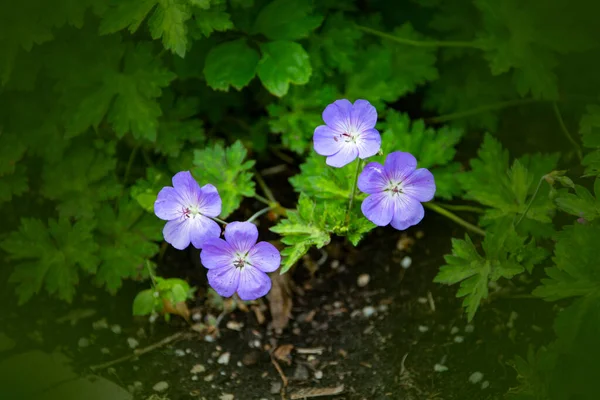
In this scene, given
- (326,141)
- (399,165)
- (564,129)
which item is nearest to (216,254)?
(326,141)

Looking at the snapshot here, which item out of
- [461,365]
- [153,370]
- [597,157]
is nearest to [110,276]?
[153,370]

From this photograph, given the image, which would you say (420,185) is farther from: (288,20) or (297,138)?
(288,20)

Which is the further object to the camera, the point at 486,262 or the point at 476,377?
A: the point at 476,377

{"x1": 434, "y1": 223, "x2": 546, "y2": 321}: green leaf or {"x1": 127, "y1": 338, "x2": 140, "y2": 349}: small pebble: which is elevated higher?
{"x1": 127, "y1": 338, "x2": 140, "y2": 349}: small pebble

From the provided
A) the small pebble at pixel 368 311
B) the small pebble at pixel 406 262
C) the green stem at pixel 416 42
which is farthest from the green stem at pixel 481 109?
the small pebble at pixel 368 311

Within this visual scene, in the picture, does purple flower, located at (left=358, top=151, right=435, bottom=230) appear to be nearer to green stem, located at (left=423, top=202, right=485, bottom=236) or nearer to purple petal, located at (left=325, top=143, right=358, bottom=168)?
purple petal, located at (left=325, top=143, right=358, bottom=168)

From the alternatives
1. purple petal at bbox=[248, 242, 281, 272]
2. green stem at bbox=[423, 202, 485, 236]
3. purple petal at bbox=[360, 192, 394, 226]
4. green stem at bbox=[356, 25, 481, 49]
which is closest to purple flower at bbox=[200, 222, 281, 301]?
purple petal at bbox=[248, 242, 281, 272]
